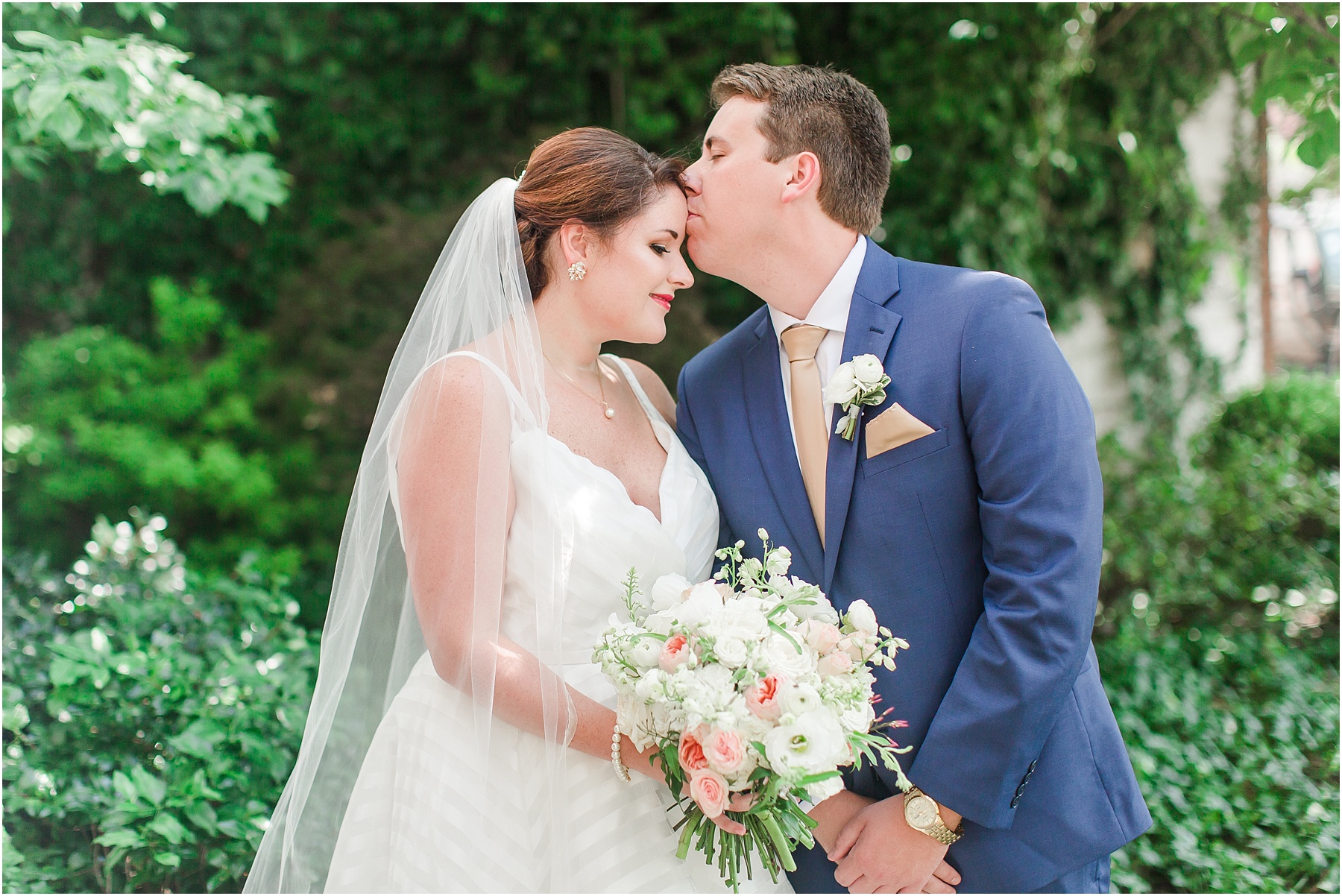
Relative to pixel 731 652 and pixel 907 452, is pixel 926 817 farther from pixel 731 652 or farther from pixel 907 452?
pixel 907 452

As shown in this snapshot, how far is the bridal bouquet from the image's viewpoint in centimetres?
169

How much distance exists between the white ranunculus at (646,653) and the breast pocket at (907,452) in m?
0.68

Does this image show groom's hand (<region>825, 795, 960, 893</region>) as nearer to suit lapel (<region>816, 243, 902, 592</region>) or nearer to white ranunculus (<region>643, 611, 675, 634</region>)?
suit lapel (<region>816, 243, 902, 592</region>)

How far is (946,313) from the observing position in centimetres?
217

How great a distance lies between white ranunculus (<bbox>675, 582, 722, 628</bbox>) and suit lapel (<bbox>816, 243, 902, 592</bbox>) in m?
0.43

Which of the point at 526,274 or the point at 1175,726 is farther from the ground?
the point at 526,274

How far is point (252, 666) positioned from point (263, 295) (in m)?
A: 3.31

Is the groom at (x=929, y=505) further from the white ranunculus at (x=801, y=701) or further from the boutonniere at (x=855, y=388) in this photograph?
the white ranunculus at (x=801, y=701)

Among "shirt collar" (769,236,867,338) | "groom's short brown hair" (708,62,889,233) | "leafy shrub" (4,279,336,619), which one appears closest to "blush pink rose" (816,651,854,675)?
"shirt collar" (769,236,867,338)

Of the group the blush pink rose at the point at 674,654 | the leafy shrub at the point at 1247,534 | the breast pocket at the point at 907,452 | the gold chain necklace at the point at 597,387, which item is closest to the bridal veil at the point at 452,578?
the gold chain necklace at the point at 597,387

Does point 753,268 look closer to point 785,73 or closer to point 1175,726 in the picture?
point 785,73

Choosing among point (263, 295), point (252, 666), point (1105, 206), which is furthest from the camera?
point (1105, 206)

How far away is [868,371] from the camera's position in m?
2.12

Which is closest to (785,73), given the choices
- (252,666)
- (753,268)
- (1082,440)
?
(753,268)
